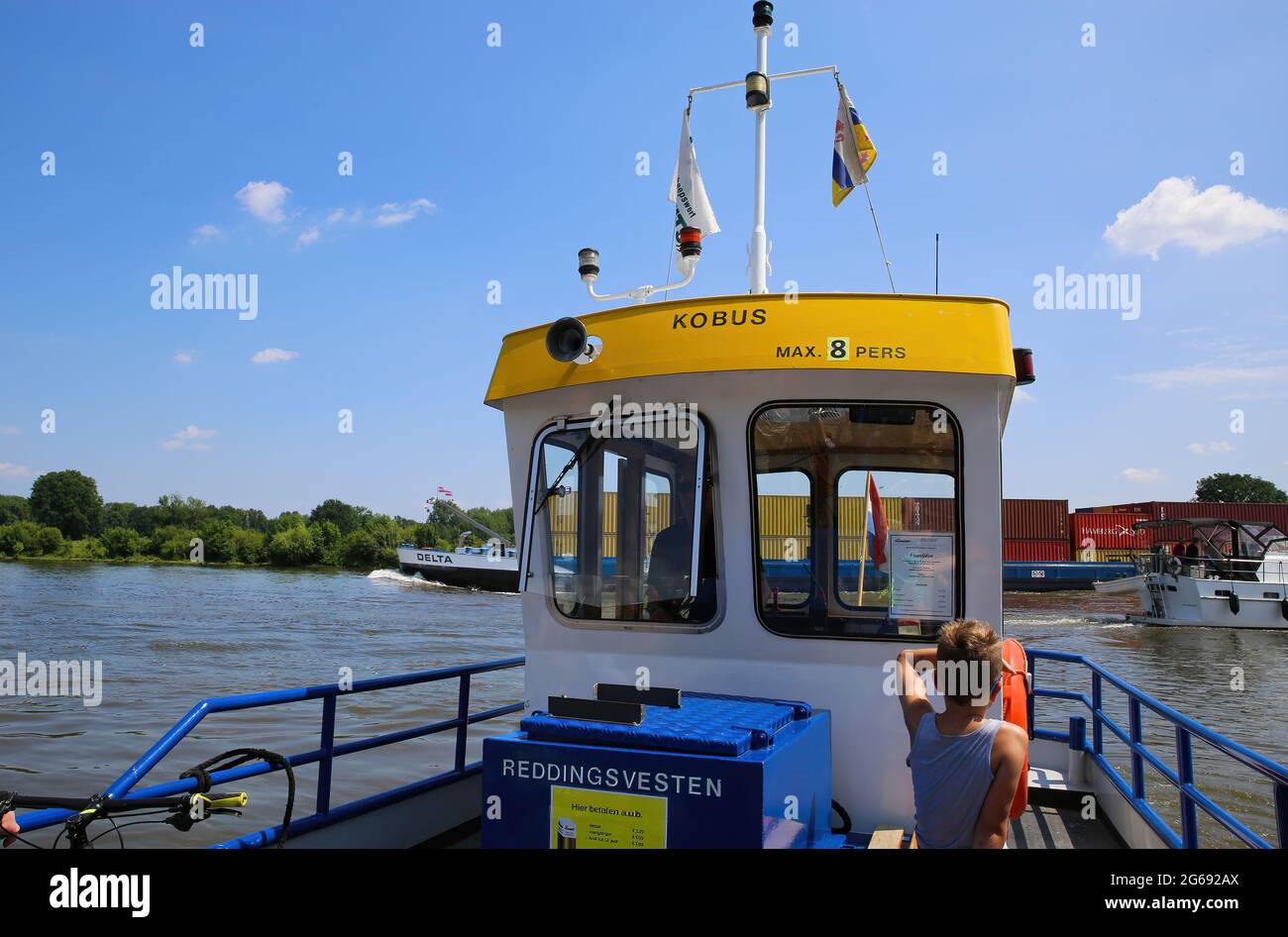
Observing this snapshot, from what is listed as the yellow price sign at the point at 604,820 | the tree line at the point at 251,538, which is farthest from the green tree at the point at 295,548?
the yellow price sign at the point at 604,820

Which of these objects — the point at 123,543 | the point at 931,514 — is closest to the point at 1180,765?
the point at 931,514

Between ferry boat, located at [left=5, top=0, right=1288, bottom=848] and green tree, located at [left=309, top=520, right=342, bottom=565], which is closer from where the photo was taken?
ferry boat, located at [left=5, top=0, right=1288, bottom=848]

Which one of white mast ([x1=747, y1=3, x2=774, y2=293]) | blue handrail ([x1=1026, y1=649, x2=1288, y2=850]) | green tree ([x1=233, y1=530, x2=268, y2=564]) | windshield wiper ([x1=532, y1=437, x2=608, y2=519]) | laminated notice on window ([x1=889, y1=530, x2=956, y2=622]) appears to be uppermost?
white mast ([x1=747, y1=3, x2=774, y2=293])

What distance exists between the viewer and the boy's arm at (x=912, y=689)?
325 centimetres

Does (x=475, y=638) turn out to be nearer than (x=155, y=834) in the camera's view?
No

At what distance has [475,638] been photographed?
26234 millimetres

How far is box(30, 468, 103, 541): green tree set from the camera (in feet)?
283

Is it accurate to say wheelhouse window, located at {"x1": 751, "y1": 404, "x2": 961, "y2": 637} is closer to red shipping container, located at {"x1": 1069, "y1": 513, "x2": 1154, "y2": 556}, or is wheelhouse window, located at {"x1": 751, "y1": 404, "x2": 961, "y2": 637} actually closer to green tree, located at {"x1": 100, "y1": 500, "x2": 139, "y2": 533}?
red shipping container, located at {"x1": 1069, "y1": 513, "x2": 1154, "y2": 556}

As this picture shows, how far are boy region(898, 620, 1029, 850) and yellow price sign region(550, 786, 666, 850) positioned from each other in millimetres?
881

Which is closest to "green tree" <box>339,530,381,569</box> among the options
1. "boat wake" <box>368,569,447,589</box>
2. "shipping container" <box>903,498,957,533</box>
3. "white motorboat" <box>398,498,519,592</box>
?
"boat wake" <box>368,569,447,589</box>
